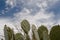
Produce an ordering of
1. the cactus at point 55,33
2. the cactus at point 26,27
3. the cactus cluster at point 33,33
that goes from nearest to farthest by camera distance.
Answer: the cactus at point 55,33
the cactus cluster at point 33,33
the cactus at point 26,27

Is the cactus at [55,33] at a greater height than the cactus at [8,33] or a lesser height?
lesser

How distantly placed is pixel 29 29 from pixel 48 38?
9.58ft

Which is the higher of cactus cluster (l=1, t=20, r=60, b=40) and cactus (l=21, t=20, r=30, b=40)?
cactus (l=21, t=20, r=30, b=40)

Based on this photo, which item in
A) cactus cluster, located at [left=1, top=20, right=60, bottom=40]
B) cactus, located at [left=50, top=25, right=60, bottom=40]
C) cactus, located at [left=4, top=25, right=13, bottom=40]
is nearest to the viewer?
cactus, located at [left=50, top=25, right=60, bottom=40]

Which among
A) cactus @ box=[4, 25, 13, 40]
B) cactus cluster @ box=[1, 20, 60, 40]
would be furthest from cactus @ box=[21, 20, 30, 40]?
cactus @ box=[4, 25, 13, 40]

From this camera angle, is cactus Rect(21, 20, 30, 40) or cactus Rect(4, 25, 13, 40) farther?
cactus Rect(21, 20, 30, 40)

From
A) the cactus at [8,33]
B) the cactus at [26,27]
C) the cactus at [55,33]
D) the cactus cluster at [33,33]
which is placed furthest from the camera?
the cactus at [26,27]

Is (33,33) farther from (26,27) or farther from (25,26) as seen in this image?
(25,26)

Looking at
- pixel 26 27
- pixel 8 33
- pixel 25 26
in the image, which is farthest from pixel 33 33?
pixel 8 33

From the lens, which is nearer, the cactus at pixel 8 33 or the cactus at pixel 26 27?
the cactus at pixel 8 33

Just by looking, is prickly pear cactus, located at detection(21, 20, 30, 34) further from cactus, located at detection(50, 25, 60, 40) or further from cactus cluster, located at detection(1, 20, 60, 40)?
cactus, located at detection(50, 25, 60, 40)

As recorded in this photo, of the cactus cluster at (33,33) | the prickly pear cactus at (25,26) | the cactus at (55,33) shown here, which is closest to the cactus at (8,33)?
the cactus cluster at (33,33)

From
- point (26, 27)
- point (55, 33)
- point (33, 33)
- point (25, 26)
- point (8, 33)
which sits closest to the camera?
point (55, 33)

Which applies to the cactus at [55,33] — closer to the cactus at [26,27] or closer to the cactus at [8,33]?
the cactus at [26,27]
